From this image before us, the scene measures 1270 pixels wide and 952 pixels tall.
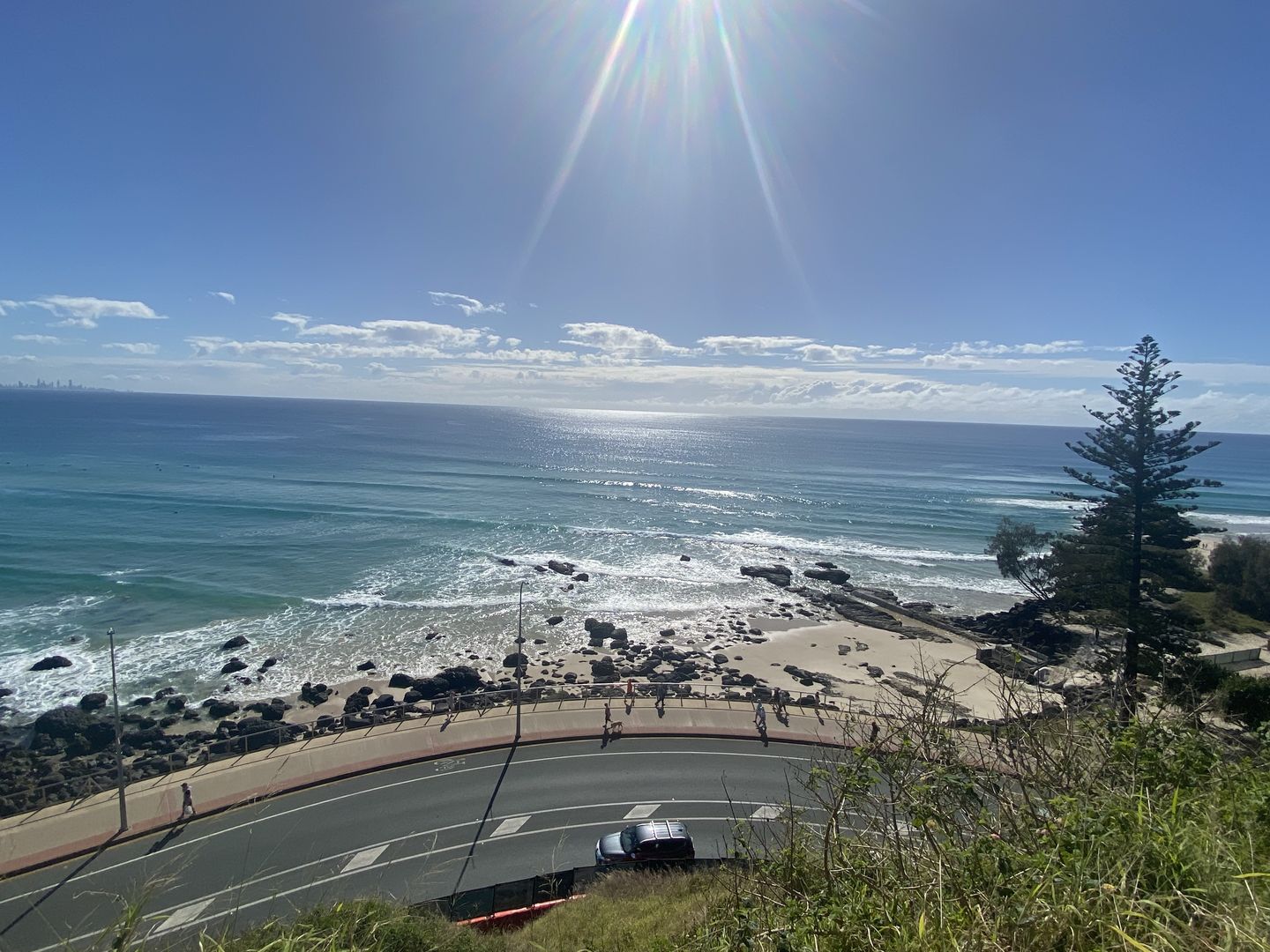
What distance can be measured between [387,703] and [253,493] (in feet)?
163

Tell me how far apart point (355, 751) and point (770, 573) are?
34859 mm

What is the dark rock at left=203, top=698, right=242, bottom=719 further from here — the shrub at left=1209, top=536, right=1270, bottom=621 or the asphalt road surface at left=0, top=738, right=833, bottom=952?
the shrub at left=1209, top=536, right=1270, bottom=621

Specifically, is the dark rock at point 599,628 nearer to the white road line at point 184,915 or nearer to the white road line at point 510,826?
the white road line at point 510,826

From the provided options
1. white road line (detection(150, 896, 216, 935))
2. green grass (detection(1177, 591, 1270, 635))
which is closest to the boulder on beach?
green grass (detection(1177, 591, 1270, 635))

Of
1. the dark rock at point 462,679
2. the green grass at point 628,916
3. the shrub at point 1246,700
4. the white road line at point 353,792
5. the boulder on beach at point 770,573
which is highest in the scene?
the shrub at point 1246,700

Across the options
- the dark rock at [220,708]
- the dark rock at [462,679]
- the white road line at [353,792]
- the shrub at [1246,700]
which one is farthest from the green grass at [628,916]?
the dark rock at [220,708]

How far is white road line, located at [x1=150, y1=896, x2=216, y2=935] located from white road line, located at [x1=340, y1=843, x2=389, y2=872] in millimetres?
2623

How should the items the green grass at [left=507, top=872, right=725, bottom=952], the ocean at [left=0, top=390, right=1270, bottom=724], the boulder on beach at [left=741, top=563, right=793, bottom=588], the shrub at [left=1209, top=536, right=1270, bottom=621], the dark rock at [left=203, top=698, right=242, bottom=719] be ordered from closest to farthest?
the green grass at [left=507, top=872, right=725, bottom=952] → the dark rock at [left=203, top=698, right=242, bottom=719] → the ocean at [left=0, top=390, right=1270, bottom=724] → the shrub at [left=1209, top=536, right=1270, bottom=621] → the boulder on beach at [left=741, top=563, right=793, bottom=588]

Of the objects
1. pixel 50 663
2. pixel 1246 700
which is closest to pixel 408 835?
pixel 1246 700

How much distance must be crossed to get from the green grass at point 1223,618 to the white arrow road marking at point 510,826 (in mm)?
38806

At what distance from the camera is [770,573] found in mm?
47312

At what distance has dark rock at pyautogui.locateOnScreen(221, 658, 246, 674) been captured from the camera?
27.9 meters

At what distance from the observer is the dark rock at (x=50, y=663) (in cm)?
2728

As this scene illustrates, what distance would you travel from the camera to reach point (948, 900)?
4.39 m
